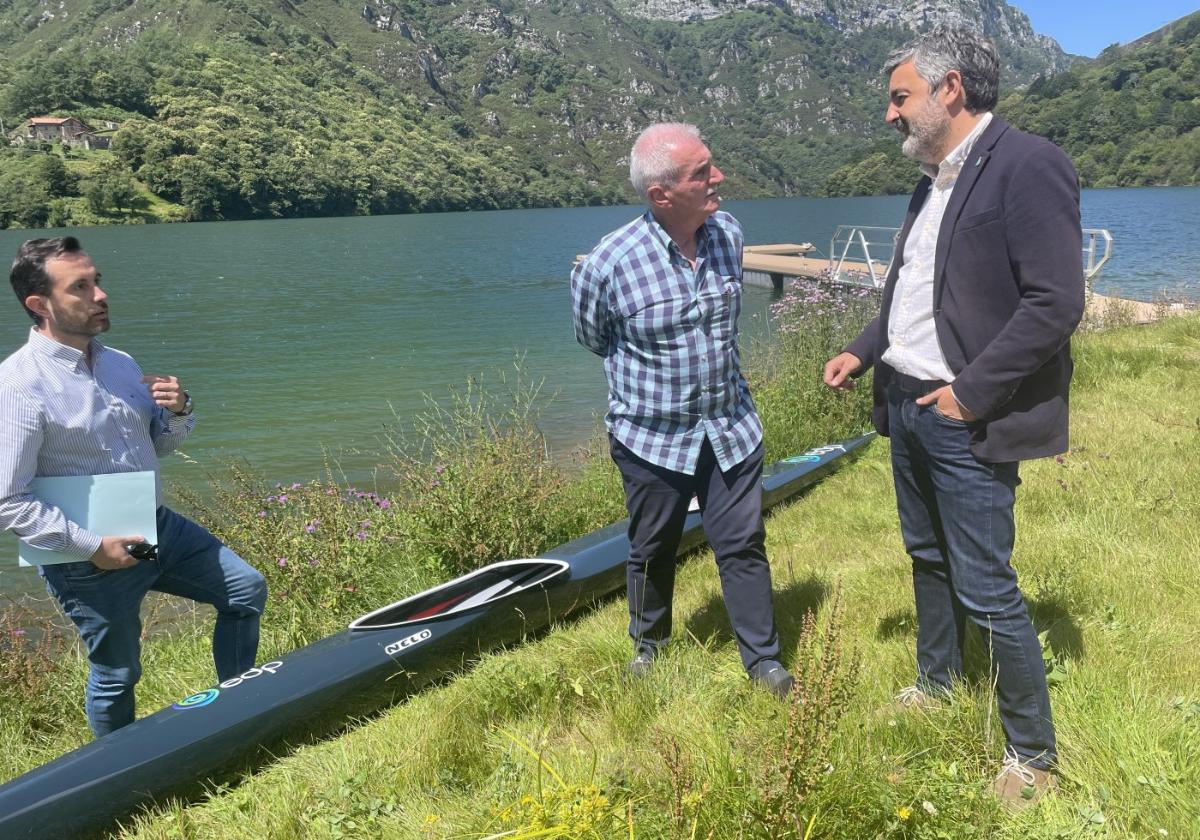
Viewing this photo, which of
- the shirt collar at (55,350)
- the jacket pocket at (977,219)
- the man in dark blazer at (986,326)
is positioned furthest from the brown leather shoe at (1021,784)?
the shirt collar at (55,350)

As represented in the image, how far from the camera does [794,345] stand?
8.84 metres

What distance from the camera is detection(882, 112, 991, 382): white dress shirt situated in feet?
8.18

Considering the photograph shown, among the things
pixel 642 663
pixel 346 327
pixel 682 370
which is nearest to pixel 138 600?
pixel 642 663

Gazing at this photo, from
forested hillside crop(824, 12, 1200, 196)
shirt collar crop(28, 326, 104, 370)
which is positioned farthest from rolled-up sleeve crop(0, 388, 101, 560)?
forested hillside crop(824, 12, 1200, 196)

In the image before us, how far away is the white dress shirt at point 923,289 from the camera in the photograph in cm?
249

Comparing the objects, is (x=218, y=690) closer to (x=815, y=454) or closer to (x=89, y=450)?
(x=89, y=450)

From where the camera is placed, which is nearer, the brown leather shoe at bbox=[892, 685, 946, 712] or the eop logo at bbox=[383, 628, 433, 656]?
the brown leather shoe at bbox=[892, 685, 946, 712]

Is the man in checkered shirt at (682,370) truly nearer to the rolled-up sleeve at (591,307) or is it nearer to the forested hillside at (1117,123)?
the rolled-up sleeve at (591,307)

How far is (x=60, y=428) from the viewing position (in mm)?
2965

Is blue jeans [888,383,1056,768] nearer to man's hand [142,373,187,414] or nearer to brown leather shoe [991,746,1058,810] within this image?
brown leather shoe [991,746,1058,810]

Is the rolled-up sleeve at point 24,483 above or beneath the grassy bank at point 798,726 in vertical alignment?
above

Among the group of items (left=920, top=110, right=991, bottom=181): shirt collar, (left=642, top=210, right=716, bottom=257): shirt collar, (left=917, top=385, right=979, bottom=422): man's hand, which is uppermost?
(left=920, top=110, right=991, bottom=181): shirt collar

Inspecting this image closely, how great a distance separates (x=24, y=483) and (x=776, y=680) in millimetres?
2739

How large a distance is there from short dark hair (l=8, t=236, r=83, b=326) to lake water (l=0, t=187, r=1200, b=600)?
4.15 meters
